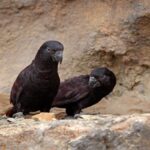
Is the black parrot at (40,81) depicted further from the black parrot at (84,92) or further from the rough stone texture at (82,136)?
the rough stone texture at (82,136)

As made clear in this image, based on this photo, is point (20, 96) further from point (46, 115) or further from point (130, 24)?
point (130, 24)

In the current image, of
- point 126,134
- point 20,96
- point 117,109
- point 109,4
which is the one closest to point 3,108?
point 20,96

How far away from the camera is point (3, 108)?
7742 millimetres

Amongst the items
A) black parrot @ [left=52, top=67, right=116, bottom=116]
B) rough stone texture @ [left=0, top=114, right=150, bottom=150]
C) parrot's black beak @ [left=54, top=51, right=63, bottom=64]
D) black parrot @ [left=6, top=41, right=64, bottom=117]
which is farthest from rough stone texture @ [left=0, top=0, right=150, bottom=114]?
rough stone texture @ [left=0, top=114, right=150, bottom=150]

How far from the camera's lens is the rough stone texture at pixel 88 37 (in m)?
8.80

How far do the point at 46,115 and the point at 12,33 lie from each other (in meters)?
3.14

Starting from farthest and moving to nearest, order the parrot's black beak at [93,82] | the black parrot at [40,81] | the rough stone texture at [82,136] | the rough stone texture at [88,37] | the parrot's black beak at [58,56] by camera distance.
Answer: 1. the rough stone texture at [88,37]
2. the parrot's black beak at [93,82]
3. the black parrot at [40,81]
4. the parrot's black beak at [58,56]
5. the rough stone texture at [82,136]

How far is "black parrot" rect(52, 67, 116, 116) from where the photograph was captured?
25.2 ft

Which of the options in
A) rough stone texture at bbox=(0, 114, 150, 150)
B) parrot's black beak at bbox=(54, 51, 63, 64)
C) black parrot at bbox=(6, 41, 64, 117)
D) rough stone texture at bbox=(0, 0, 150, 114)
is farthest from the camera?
rough stone texture at bbox=(0, 0, 150, 114)

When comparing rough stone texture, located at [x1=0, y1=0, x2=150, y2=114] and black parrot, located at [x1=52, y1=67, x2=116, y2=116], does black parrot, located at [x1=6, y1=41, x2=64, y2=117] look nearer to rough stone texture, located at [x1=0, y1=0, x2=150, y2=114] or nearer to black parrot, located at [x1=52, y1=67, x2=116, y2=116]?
black parrot, located at [x1=52, y1=67, x2=116, y2=116]

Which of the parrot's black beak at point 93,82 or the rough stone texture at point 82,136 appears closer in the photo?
the rough stone texture at point 82,136

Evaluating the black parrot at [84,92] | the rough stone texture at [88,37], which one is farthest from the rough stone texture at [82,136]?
the rough stone texture at [88,37]

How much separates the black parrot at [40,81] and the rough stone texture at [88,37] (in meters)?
1.48

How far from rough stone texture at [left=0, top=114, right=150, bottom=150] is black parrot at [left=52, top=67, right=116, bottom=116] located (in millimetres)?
2372
